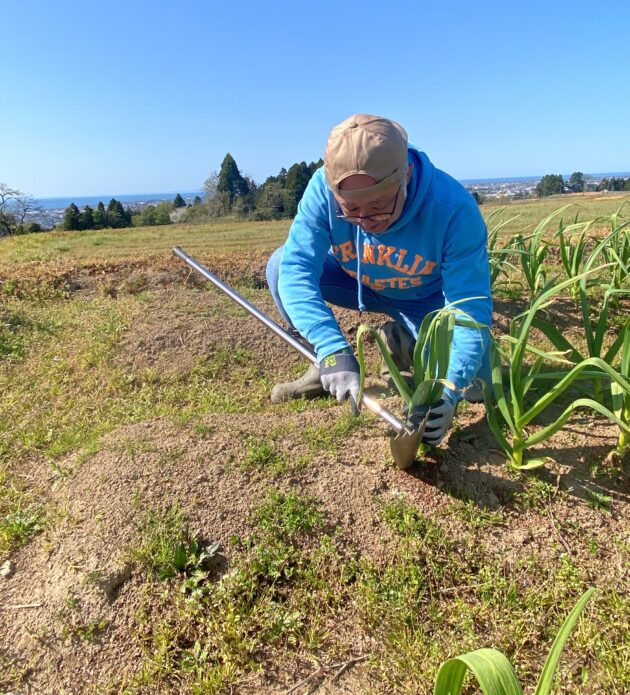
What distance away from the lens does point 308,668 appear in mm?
1547

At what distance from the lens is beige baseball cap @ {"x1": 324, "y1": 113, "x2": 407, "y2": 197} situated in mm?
1759

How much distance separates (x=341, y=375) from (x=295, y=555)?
0.71 meters

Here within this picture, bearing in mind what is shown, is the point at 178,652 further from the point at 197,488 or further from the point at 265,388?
the point at 265,388

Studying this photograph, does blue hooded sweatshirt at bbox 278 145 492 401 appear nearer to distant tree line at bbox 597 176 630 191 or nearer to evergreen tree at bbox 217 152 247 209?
distant tree line at bbox 597 176 630 191

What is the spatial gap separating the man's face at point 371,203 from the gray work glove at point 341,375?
545 millimetres

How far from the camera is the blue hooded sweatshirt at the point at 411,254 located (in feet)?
7.11

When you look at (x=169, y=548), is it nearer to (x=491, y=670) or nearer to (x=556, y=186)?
(x=491, y=670)

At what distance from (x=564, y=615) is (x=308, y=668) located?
830 millimetres

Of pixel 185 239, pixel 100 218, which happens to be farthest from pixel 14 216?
pixel 185 239

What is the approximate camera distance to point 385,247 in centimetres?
244

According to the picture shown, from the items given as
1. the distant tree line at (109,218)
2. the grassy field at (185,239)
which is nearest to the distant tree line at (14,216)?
the distant tree line at (109,218)

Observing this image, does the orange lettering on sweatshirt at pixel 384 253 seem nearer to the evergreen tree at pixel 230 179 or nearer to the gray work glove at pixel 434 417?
the gray work glove at pixel 434 417

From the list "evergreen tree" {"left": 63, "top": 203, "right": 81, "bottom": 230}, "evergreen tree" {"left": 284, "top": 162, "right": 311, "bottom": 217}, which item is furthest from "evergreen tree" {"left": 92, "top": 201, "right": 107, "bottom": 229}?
"evergreen tree" {"left": 284, "top": 162, "right": 311, "bottom": 217}

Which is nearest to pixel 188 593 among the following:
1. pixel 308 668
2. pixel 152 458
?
pixel 308 668
